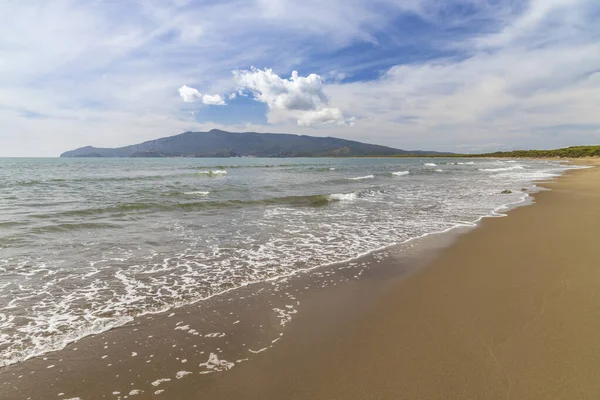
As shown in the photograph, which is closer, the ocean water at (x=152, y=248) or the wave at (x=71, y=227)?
the ocean water at (x=152, y=248)

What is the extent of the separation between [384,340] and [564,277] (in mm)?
4663

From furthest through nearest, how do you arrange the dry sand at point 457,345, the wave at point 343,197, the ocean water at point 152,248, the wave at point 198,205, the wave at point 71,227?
the wave at point 343,197 < the wave at point 198,205 < the wave at point 71,227 < the ocean water at point 152,248 < the dry sand at point 457,345

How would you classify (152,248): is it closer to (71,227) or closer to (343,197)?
(71,227)

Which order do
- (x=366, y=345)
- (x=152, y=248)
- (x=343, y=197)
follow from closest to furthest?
(x=366, y=345) < (x=152, y=248) < (x=343, y=197)

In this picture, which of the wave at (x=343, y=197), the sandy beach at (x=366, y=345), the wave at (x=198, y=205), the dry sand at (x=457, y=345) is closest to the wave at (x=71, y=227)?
the wave at (x=198, y=205)

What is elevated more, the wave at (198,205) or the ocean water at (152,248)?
the wave at (198,205)

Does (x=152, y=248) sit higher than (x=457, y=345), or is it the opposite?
(x=457, y=345)

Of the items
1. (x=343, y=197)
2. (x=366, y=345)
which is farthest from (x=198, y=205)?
(x=366, y=345)

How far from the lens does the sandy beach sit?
11.5 ft

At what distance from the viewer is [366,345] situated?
4352 mm

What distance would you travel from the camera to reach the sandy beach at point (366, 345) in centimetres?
351

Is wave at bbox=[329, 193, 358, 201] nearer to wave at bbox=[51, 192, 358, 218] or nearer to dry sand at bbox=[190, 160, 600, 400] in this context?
wave at bbox=[51, 192, 358, 218]

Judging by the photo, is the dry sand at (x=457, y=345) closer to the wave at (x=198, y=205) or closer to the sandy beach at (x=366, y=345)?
the sandy beach at (x=366, y=345)

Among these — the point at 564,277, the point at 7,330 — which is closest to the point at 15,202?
the point at 7,330
